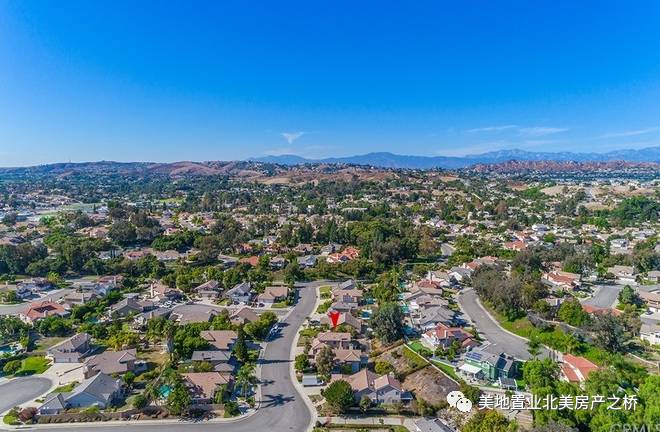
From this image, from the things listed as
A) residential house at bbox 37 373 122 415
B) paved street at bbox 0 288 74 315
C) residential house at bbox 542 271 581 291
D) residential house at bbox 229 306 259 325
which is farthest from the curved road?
residential house at bbox 542 271 581 291

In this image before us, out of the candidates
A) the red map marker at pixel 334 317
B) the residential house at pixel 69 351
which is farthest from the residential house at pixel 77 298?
the red map marker at pixel 334 317

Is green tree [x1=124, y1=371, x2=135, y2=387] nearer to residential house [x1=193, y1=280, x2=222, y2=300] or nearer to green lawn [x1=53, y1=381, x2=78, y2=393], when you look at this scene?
green lawn [x1=53, y1=381, x2=78, y2=393]

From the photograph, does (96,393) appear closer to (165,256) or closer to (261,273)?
(261,273)

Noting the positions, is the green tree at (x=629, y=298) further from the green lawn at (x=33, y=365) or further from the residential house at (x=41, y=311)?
the residential house at (x=41, y=311)

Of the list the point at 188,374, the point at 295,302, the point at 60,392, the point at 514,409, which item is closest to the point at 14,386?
the point at 60,392

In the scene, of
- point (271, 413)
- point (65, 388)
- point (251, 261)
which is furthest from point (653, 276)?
point (65, 388)

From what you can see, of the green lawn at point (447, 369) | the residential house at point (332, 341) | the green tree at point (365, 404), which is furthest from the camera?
the residential house at point (332, 341)
